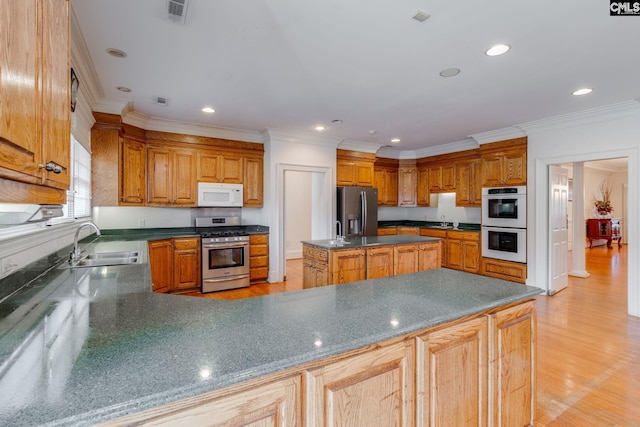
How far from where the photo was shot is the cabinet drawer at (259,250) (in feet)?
16.9

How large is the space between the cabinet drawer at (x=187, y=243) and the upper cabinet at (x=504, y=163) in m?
4.88

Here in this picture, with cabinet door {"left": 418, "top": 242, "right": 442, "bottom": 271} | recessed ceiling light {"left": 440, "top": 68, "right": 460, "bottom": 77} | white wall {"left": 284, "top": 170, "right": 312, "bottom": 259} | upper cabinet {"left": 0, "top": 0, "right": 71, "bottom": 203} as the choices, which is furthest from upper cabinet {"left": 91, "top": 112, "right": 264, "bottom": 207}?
recessed ceiling light {"left": 440, "top": 68, "right": 460, "bottom": 77}

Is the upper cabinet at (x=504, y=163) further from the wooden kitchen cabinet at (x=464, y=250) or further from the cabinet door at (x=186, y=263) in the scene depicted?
the cabinet door at (x=186, y=263)

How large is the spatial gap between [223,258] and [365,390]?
13.3 ft

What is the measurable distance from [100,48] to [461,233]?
5.83m

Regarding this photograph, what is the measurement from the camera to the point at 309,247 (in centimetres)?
408

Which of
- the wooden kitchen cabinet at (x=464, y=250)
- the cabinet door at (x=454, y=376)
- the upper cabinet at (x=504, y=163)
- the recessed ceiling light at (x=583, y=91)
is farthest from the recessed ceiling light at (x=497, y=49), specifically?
the wooden kitchen cabinet at (x=464, y=250)

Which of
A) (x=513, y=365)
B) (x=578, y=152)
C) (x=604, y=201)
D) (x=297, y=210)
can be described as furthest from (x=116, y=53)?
(x=604, y=201)

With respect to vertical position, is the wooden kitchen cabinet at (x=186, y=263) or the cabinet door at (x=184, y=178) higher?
the cabinet door at (x=184, y=178)

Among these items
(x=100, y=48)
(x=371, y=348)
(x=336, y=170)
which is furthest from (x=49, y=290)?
(x=336, y=170)

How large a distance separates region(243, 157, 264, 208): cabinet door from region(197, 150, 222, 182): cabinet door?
45 cm

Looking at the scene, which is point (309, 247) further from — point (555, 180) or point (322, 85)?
point (555, 180)

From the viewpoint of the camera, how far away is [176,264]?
4.51 metres

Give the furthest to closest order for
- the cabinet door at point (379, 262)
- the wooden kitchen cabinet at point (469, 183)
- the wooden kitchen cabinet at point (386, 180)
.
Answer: the wooden kitchen cabinet at point (386, 180)
the wooden kitchen cabinet at point (469, 183)
the cabinet door at point (379, 262)
